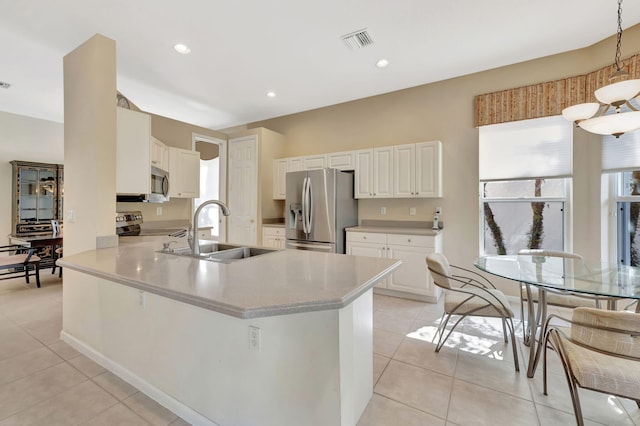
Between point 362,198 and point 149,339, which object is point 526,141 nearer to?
point 362,198

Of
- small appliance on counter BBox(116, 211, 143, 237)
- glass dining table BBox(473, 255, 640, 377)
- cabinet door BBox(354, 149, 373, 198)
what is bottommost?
glass dining table BBox(473, 255, 640, 377)

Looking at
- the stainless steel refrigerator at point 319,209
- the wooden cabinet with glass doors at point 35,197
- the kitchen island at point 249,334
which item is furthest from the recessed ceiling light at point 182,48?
the wooden cabinet with glass doors at point 35,197

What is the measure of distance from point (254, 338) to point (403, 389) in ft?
3.81

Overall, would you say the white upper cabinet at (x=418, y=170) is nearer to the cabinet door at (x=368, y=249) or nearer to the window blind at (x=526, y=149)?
the window blind at (x=526, y=149)

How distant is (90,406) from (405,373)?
6.83ft

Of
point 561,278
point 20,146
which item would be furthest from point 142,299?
point 20,146

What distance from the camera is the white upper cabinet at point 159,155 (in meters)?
3.47

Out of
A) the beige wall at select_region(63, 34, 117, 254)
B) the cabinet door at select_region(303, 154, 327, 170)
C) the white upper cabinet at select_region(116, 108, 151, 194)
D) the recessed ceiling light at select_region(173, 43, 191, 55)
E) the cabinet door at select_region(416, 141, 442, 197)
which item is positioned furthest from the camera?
the cabinet door at select_region(303, 154, 327, 170)

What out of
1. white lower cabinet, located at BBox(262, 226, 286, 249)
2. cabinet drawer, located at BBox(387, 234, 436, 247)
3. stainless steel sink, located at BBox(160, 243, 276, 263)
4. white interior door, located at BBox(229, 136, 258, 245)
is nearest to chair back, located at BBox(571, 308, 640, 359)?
stainless steel sink, located at BBox(160, 243, 276, 263)

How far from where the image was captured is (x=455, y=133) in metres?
3.78

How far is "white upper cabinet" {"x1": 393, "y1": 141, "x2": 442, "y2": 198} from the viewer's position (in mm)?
3664

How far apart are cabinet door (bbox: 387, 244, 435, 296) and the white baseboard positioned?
2.62m

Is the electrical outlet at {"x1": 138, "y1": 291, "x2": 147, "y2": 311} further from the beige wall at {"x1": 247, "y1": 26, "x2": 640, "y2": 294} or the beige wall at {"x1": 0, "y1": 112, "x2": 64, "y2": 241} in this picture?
the beige wall at {"x1": 0, "y1": 112, "x2": 64, "y2": 241}

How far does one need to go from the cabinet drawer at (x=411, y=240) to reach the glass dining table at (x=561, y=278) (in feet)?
3.18
